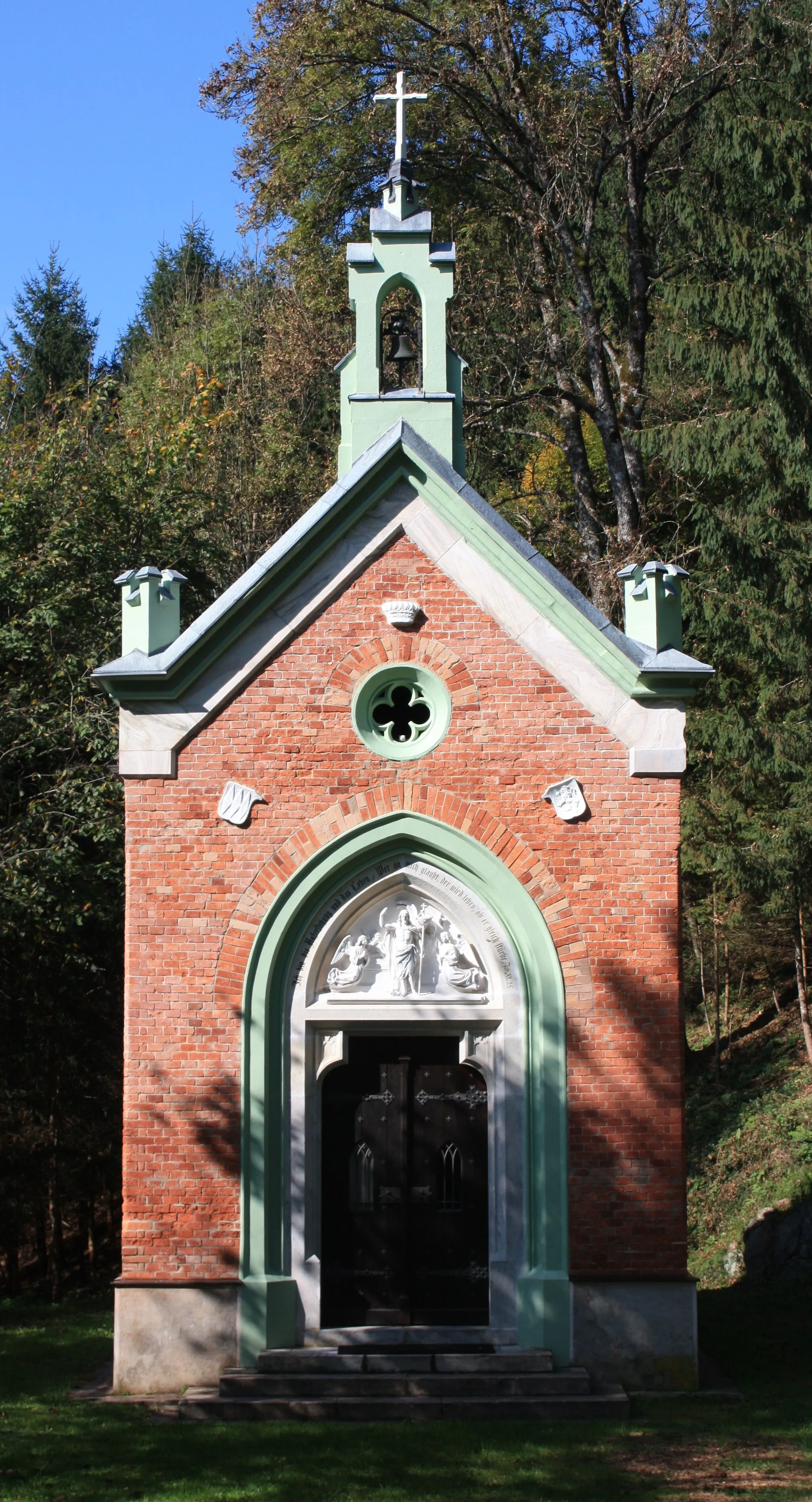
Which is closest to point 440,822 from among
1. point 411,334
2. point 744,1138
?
point 411,334

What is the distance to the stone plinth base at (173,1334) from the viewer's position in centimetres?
1010

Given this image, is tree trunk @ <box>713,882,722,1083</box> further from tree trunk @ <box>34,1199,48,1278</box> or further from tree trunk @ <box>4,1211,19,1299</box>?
tree trunk @ <box>4,1211,19,1299</box>

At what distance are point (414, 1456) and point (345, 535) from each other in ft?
19.6

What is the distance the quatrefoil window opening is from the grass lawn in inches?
179

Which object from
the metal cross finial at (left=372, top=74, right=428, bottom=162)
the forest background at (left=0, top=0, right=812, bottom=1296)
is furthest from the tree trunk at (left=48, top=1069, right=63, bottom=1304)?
the metal cross finial at (left=372, top=74, right=428, bottom=162)

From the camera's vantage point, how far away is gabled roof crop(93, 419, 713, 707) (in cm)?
1062

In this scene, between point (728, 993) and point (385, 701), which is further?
point (728, 993)

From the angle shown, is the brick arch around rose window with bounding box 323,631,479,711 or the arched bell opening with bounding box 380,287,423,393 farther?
the arched bell opening with bounding box 380,287,423,393

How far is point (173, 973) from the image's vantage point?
413 inches

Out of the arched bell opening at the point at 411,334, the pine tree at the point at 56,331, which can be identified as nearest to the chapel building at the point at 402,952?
the arched bell opening at the point at 411,334

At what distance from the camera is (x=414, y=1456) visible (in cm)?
861

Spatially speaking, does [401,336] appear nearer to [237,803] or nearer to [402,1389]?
[237,803]

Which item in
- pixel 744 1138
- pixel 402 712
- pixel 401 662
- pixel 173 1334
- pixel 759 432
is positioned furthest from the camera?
pixel 744 1138

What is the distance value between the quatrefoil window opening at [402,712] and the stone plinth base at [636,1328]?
392 cm
